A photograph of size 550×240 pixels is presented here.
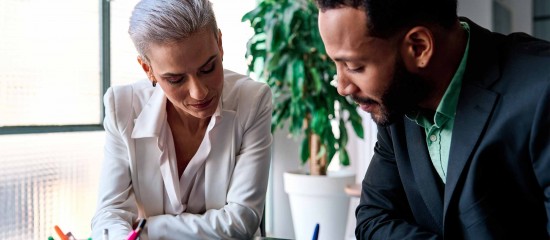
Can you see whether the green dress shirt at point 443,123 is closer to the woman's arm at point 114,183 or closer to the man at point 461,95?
the man at point 461,95

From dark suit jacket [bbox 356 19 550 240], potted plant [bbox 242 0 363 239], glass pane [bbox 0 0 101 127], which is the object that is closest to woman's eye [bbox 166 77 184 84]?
dark suit jacket [bbox 356 19 550 240]

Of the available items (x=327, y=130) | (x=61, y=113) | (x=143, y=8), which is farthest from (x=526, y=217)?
(x=327, y=130)

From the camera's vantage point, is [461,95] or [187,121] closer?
[461,95]

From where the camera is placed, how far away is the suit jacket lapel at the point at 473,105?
1142mm

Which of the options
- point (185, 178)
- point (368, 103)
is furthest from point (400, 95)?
point (185, 178)

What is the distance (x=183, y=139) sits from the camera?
1.78 metres

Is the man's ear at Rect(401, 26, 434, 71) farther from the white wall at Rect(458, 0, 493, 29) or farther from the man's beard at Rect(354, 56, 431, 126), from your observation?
the white wall at Rect(458, 0, 493, 29)

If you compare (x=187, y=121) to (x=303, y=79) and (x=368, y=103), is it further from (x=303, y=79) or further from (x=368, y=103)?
(x=303, y=79)

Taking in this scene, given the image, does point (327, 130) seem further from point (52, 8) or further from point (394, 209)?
point (394, 209)

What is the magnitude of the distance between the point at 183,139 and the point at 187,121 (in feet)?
0.19

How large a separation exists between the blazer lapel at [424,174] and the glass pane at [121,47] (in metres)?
1.78

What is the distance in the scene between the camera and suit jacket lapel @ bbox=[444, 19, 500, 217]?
1.14m

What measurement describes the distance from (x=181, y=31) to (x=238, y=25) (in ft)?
7.63

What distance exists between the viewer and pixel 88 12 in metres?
2.63
